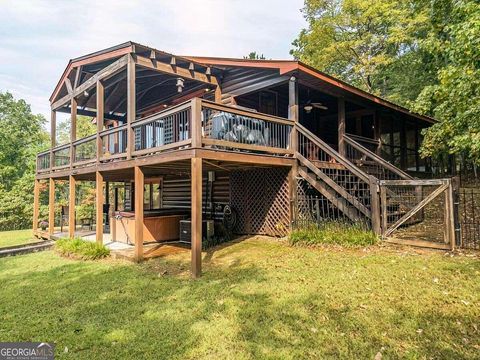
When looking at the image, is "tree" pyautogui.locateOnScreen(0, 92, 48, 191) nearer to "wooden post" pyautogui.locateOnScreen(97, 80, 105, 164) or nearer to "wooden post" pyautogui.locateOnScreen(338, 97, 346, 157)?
"wooden post" pyautogui.locateOnScreen(97, 80, 105, 164)

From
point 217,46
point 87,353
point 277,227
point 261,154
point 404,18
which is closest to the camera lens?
point 87,353

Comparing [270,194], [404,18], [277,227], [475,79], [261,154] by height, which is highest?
[404,18]

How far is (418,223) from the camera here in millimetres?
9672

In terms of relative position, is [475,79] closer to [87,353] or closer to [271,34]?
[87,353]

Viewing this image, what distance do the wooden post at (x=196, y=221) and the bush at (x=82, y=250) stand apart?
11.9 feet

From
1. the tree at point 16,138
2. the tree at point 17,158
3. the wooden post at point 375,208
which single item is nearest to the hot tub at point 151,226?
the wooden post at point 375,208

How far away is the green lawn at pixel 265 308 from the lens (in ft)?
10.9

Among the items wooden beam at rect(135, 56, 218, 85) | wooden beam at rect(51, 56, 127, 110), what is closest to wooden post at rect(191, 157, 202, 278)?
wooden beam at rect(135, 56, 218, 85)

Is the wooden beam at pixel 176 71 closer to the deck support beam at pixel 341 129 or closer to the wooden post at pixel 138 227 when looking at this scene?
the wooden post at pixel 138 227

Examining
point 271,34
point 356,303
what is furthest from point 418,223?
point 271,34

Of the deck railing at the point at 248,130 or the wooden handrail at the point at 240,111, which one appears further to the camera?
the deck railing at the point at 248,130

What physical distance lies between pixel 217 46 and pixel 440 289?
32551mm

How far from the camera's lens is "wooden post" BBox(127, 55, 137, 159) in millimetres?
8312

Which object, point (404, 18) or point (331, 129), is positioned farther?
point (404, 18)
